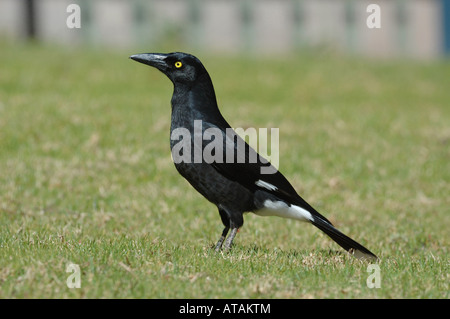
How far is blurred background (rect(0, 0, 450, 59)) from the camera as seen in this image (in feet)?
119

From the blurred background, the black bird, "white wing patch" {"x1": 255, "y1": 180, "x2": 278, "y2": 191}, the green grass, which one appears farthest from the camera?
the blurred background

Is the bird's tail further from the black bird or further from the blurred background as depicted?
the blurred background

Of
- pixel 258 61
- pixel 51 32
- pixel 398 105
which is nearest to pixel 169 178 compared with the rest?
pixel 398 105

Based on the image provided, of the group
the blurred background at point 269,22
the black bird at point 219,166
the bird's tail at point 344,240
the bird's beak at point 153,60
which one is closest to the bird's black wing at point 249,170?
the black bird at point 219,166

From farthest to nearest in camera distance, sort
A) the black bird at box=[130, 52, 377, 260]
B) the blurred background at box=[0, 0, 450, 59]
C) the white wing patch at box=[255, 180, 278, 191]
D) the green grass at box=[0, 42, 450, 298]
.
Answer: the blurred background at box=[0, 0, 450, 59], the white wing patch at box=[255, 180, 278, 191], the black bird at box=[130, 52, 377, 260], the green grass at box=[0, 42, 450, 298]

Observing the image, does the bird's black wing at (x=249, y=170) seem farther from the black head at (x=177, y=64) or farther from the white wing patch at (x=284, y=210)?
the black head at (x=177, y=64)

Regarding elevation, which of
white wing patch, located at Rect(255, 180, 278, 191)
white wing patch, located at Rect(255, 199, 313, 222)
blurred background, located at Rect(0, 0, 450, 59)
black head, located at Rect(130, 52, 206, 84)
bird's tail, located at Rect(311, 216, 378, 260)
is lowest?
bird's tail, located at Rect(311, 216, 378, 260)

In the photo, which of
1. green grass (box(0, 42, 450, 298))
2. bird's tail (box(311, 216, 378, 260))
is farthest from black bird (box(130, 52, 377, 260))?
green grass (box(0, 42, 450, 298))

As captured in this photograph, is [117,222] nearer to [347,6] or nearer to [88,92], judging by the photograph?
[88,92]

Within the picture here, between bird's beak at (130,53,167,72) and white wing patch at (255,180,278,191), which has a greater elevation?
bird's beak at (130,53,167,72)

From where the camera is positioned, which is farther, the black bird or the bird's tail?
the bird's tail

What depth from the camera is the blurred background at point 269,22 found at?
36219mm

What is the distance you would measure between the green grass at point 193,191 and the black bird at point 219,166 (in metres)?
0.38
